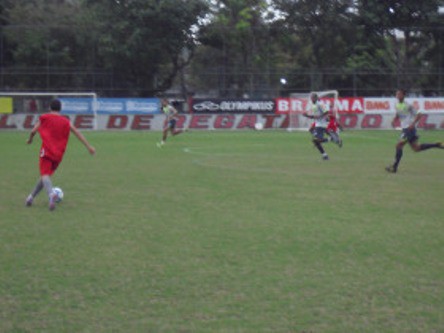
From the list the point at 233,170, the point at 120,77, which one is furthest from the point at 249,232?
the point at 120,77

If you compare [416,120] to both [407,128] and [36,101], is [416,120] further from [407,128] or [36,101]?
[36,101]

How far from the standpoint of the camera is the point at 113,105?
40.5 m

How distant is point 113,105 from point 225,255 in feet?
112

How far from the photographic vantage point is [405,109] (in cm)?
1605

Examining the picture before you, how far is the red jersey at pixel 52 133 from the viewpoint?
1051cm

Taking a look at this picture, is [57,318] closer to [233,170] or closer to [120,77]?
[233,170]

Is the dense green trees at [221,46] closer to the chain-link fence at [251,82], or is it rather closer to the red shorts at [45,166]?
the chain-link fence at [251,82]

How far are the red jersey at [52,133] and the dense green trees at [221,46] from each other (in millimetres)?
32646

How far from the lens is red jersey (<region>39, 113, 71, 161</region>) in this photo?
1051 cm

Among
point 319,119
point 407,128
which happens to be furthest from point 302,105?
point 407,128

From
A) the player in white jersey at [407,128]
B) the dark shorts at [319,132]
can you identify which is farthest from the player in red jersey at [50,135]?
the dark shorts at [319,132]

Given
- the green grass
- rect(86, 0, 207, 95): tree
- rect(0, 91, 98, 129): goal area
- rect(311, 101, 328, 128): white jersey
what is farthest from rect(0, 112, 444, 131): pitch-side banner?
the green grass

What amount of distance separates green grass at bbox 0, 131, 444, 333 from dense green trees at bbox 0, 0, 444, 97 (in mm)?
29750

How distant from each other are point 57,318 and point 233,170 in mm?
11648
